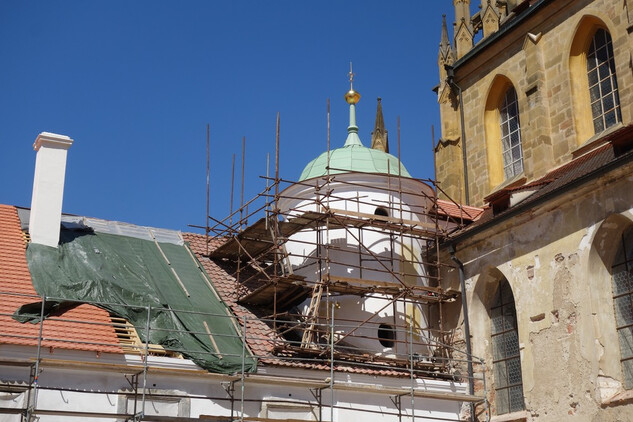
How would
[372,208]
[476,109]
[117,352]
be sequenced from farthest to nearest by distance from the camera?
[476,109] < [372,208] < [117,352]

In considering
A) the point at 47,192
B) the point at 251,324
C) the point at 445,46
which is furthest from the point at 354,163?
the point at 47,192

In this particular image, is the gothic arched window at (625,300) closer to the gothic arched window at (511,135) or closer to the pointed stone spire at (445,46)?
the gothic arched window at (511,135)

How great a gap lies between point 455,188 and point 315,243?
21.6 ft

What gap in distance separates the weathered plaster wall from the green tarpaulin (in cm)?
559

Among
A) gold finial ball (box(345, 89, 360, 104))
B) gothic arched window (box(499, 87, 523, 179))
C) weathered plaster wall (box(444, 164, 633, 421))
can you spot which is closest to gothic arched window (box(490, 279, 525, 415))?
weathered plaster wall (box(444, 164, 633, 421))

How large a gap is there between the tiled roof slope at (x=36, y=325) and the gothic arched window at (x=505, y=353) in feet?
26.3

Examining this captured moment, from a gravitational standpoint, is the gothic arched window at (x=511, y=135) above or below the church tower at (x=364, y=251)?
above

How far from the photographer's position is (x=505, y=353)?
70.2 ft

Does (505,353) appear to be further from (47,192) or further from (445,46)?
(445,46)

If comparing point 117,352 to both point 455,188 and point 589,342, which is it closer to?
point 589,342

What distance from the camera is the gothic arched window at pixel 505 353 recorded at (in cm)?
2091

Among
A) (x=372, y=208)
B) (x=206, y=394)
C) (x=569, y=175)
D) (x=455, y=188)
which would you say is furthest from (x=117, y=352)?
(x=455, y=188)

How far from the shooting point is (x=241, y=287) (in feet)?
74.9

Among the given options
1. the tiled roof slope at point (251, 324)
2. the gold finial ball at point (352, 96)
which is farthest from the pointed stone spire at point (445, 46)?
the tiled roof slope at point (251, 324)
